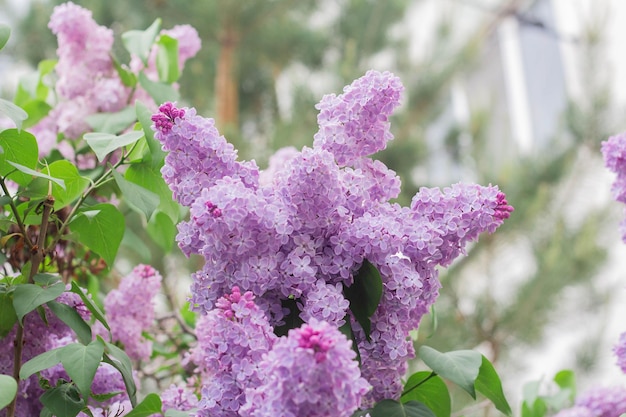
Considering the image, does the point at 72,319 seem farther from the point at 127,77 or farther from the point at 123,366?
the point at 127,77

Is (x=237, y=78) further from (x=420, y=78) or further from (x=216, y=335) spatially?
(x=216, y=335)

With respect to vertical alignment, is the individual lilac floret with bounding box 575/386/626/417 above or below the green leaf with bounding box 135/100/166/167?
below

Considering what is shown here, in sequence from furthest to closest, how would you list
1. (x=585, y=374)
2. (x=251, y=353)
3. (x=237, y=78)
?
(x=237, y=78)
(x=585, y=374)
(x=251, y=353)

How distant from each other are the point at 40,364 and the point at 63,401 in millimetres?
26

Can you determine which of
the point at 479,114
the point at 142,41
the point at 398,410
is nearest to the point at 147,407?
the point at 398,410

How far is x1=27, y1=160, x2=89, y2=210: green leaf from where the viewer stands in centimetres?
44

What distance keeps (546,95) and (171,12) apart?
1622mm

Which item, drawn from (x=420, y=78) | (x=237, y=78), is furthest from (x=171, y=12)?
(x=420, y=78)

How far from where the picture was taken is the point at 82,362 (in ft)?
1.24

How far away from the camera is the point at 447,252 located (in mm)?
385

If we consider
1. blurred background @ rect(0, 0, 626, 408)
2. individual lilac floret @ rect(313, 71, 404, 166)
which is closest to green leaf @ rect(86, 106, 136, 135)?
individual lilac floret @ rect(313, 71, 404, 166)

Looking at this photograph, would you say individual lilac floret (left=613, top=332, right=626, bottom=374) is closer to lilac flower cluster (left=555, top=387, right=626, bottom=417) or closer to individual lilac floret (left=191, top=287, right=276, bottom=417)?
lilac flower cluster (left=555, top=387, right=626, bottom=417)

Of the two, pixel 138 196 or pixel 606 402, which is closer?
pixel 138 196

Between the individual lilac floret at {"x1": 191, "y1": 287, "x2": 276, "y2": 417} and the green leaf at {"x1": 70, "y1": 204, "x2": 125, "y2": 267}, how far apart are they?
0.51 ft
